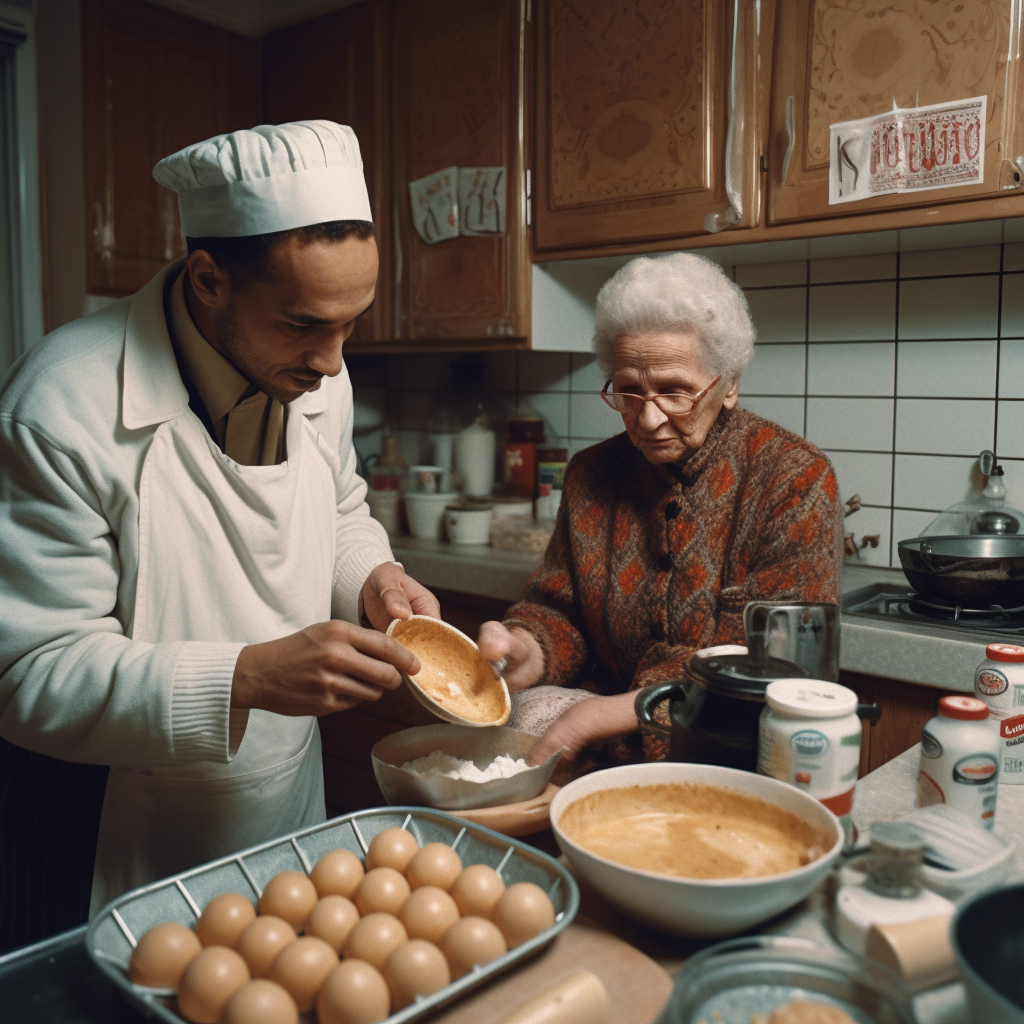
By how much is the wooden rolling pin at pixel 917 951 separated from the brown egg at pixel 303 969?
379mm

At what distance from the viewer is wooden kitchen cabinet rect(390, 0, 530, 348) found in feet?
7.95

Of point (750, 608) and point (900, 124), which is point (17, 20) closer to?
point (900, 124)

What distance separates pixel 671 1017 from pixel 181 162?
101cm

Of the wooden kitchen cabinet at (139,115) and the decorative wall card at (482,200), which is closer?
the decorative wall card at (482,200)

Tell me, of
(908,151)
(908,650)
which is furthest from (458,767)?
(908,151)

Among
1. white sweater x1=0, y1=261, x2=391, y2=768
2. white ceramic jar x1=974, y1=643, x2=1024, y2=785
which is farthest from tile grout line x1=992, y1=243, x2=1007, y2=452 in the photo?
white sweater x1=0, y1=261, x2=391, y2=768

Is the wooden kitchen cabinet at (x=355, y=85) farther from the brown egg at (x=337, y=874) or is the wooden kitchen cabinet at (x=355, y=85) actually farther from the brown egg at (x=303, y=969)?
the brown egg at (x=303, y=969)

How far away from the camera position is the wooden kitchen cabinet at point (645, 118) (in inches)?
79.4

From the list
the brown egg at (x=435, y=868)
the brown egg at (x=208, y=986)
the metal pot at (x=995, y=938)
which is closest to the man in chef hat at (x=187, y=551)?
the brown egg at (x=435, y=868)

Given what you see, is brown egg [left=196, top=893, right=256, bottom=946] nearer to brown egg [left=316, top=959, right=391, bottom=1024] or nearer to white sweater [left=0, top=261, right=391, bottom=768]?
brown egg [left=316, top=959, right=391, bottom=1024]

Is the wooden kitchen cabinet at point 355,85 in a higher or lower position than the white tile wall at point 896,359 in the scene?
higher

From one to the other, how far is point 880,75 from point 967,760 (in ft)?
4.87

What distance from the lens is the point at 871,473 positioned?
2.26m

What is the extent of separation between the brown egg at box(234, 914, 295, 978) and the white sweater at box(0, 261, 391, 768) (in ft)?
1.09
